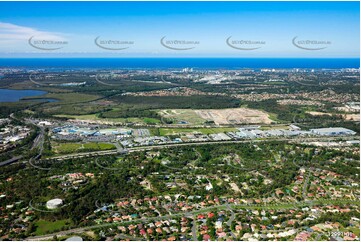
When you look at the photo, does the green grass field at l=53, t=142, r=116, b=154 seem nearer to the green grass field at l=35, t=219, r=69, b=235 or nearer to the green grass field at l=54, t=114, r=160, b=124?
the green grass field at l=54, t=114, r=160, b=124

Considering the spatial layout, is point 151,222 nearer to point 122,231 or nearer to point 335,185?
point 122,231

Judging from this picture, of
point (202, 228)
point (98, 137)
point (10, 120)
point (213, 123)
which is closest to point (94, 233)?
point (202, 228)

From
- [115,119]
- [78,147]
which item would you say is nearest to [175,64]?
[115,119]

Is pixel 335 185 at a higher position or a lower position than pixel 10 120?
lower

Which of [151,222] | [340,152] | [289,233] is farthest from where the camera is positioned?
[340,152]

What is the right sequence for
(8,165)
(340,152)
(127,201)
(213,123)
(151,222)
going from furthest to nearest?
1. (213,123)
2. (340,152)
3. (8,165)
4. (127,201)
5. (151,222)

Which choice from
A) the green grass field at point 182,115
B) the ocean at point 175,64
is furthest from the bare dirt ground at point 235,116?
the ocean at point 175,64

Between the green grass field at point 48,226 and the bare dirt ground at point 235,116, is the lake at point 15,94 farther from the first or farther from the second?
the green grass field at point 48,226
